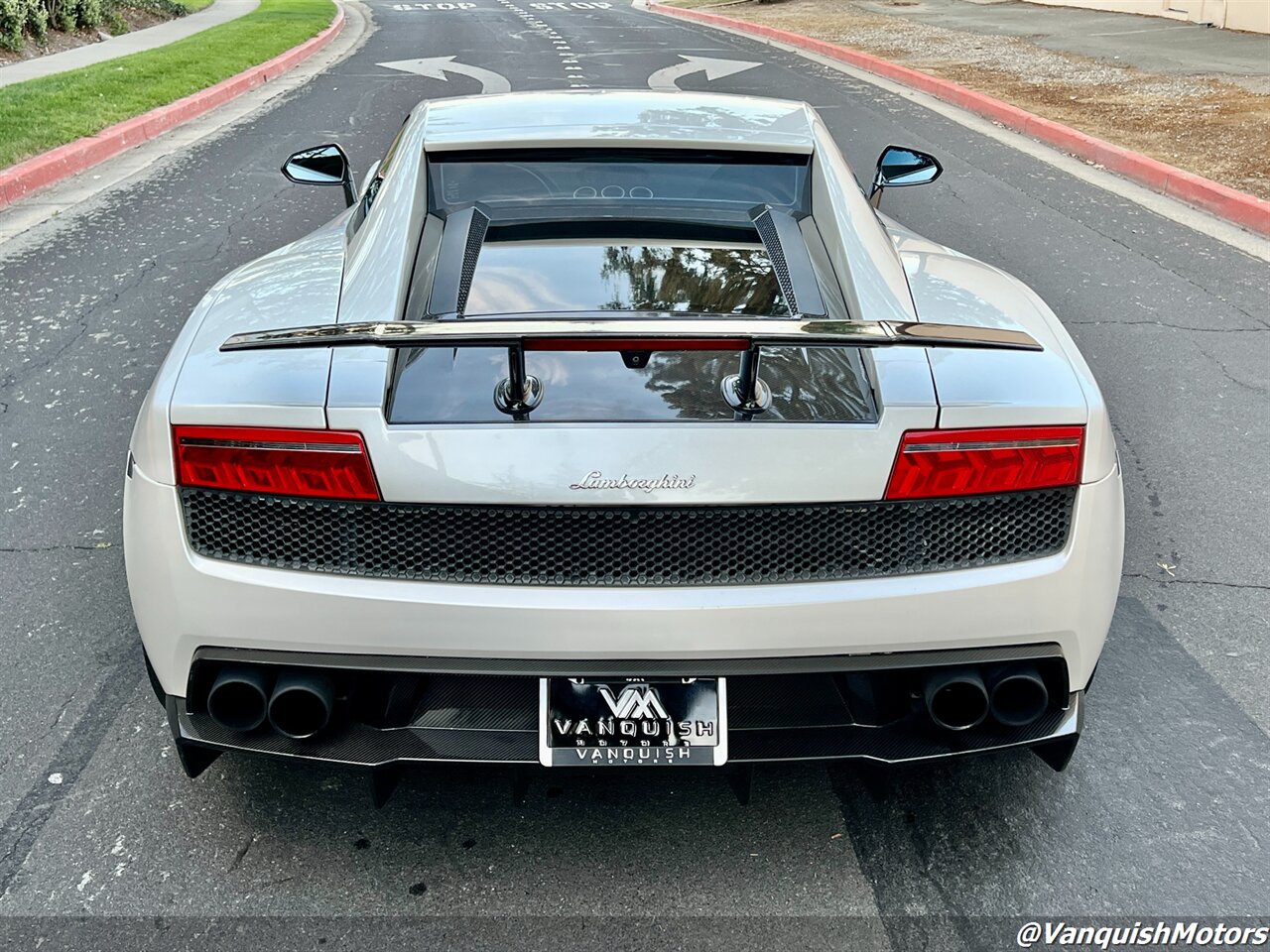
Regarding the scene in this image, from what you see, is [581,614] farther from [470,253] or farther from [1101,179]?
[1101,179]

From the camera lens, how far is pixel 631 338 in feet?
7.14

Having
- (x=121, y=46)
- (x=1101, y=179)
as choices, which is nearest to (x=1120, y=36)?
(x=1101, y=179)

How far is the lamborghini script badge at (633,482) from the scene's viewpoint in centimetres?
225

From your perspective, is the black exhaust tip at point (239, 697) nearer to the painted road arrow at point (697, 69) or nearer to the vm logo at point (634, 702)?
the vm logo at point (634, 702)

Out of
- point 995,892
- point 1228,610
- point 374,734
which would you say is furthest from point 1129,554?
point 374,734

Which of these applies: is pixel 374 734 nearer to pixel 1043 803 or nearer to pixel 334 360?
pixel 334 360

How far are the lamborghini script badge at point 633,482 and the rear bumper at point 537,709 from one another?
0.33m

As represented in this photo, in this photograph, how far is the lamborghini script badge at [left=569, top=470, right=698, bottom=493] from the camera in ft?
7.39

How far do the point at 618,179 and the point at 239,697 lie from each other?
178cm

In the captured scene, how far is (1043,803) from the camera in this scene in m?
2.84

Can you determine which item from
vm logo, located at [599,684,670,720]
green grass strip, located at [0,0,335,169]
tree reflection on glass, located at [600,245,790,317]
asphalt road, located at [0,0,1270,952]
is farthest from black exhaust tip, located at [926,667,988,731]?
green grass strip, located at [0,0,335,169]

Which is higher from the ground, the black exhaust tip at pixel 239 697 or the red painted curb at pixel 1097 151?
the black exhaust tip at pixel 239 697

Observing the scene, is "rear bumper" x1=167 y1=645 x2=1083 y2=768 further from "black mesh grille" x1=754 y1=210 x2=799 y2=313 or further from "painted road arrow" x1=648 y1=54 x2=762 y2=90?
"painted road arrow" x1=648 y1=54 x2=762 y2=90

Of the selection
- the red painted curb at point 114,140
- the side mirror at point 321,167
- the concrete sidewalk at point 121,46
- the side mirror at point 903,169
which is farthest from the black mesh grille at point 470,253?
the concrete sidewalk at point 121,46
